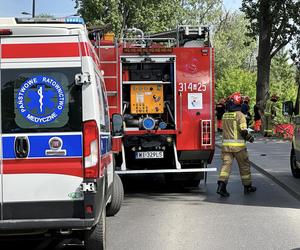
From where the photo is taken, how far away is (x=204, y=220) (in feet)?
27.5

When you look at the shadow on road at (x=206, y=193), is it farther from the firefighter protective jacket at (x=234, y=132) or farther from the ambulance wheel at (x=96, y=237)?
the ambulance wheel at (x=96, y=237)

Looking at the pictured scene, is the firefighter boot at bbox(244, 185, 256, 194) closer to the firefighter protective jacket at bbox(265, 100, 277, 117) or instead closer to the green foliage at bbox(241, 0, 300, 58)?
the firefighter protective jacket at bbox(265, 100, 277, 117)

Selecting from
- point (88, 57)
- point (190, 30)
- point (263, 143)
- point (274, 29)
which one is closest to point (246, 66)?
point (274, 29)

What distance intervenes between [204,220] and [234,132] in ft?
8.73

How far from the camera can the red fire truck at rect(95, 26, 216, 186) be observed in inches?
412

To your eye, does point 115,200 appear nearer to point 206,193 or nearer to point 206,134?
point 206,134

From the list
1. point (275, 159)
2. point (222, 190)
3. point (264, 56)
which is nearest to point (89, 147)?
point (222, 190)

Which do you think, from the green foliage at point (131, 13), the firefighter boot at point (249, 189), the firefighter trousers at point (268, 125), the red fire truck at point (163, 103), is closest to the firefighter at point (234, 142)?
the firefighter boot at point (249, 189)

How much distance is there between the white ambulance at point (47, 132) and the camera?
5.21 meters

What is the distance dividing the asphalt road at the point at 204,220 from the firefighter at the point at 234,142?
0.36 metres

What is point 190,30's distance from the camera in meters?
11.4

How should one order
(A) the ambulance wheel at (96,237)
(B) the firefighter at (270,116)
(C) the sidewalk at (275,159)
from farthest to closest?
(B) the firefighter at (270,116), (C) the sidewalk at (275,159), (A) the ambulance wheel at (96,237)

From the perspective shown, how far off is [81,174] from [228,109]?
5973 mm

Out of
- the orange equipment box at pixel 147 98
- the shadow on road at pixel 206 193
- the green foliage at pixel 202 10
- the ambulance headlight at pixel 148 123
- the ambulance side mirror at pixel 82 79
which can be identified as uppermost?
the green foliage at pixel 202 10
